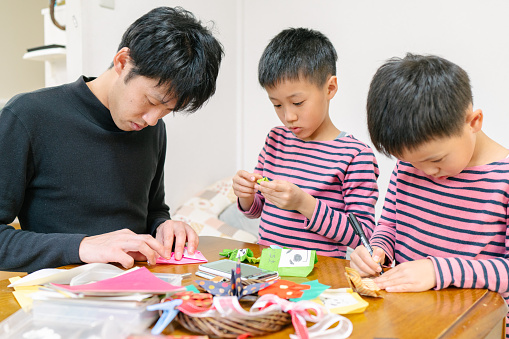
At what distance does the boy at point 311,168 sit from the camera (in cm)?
120

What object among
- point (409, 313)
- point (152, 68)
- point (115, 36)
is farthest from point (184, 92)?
point (115, 36)

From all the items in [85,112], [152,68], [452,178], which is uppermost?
[152,68]

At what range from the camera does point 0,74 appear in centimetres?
384

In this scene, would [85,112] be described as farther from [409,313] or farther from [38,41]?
[38,41]

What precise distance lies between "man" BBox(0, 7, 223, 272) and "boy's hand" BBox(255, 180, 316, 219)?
22 cm

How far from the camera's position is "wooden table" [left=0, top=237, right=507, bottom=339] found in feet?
→ 2.10

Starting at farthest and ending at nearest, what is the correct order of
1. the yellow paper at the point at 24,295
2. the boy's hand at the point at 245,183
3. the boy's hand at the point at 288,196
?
the boy's hand at the point at 245,183
the boy's hand at the point at 288,196
the yellow paper at the point at 24,295

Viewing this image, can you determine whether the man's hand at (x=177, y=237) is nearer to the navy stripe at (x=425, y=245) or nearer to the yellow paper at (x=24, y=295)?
the yellow paper at (x=24, y=295)

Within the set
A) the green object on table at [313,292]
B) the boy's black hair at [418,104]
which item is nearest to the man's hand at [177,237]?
the green object on table at [313,292]

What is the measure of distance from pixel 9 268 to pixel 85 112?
424 millimetres

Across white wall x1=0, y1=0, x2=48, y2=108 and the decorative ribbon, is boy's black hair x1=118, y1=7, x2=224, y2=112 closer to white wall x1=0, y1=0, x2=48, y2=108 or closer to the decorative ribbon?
the decorative ribbon

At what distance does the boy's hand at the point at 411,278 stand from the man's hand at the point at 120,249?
46cm

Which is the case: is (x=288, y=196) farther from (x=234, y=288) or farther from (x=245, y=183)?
(x=234, y=288)

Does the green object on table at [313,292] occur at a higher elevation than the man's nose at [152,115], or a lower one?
lower
